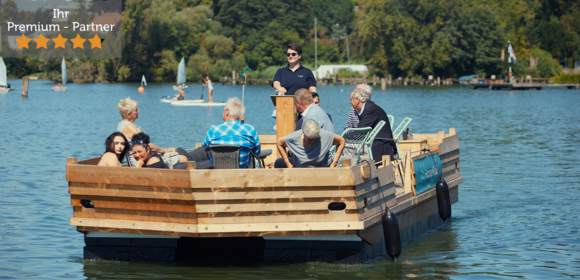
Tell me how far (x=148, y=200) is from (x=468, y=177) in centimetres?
1049

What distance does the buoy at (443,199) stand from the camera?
399 inches

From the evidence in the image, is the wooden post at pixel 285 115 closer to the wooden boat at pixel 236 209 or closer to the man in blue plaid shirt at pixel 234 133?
the man in blue plaid shirt at pixel 234 133

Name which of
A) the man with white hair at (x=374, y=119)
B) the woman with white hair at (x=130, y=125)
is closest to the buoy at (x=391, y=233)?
the man with white hair at (x=374, y=119)

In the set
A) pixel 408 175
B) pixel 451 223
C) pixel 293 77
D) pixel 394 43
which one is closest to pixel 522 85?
pixel 394 43

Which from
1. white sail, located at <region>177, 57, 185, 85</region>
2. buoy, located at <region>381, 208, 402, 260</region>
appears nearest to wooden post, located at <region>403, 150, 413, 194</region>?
buoy, located at <region>381, 208, 402, 260</region>

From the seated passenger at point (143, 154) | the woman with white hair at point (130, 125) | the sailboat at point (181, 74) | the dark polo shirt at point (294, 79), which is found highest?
the sailboat at point (181, 74)

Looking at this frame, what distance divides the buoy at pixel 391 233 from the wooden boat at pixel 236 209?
9cm

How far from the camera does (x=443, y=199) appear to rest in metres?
10.3

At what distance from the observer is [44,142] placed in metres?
24.3

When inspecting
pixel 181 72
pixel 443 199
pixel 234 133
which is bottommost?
pixel 443 199

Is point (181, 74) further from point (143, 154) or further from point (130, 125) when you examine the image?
point (143, 154)

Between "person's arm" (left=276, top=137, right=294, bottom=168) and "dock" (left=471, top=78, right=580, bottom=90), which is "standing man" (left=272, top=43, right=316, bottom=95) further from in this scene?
"dock" (left=471, top=78, right=580, bottom=90)

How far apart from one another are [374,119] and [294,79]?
1.32m

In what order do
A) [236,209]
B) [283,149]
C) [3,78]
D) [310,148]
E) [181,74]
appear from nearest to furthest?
[236,209] → [310,148] → [283,149] → [181,74] → [3,78]
